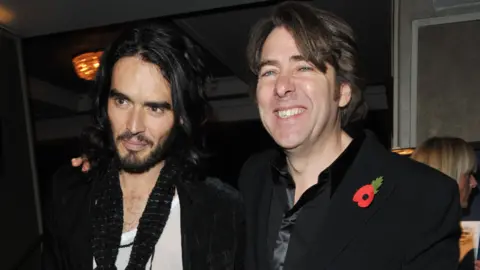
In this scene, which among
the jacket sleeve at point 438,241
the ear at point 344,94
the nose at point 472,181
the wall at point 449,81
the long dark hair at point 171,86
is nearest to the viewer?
the jacket sleeve at point 438,241

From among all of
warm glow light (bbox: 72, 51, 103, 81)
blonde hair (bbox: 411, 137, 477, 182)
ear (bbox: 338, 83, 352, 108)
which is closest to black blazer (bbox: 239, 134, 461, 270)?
ear (bbox: 338, 83, 352, 108)

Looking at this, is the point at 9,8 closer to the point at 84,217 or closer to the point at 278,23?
the point at 84,217

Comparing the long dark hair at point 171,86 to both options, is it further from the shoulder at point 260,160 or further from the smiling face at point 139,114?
the shoulder at point 260,160

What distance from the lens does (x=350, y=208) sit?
4.86 feet

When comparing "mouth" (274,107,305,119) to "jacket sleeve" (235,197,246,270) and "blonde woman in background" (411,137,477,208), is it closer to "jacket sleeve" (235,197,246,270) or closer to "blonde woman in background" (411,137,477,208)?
"jacket sleeve" (235,197,246,270)

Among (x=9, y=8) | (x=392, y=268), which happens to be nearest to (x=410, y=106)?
(x=392, y=268)

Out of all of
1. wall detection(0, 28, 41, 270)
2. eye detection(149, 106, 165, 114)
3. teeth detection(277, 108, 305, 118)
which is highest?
eye detection(149, 106, 165, 114)

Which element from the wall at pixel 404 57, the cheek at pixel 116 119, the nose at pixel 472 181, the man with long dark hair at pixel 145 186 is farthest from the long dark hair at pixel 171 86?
the wall at pixel 404 57

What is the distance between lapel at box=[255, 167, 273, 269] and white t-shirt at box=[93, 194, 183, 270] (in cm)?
27

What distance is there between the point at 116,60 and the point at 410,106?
1984 millimetres

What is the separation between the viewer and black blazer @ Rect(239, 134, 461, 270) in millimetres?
1385

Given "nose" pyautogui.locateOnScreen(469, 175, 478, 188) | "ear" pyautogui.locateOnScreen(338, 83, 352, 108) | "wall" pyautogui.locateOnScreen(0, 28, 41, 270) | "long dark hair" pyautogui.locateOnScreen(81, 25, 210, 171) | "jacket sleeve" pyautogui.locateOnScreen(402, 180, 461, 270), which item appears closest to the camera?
"jacket sleeve" pyautogui.locateOnScreen(402, 180, 461, 270)

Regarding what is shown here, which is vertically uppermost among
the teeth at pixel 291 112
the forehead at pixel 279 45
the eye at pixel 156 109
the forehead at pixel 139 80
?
the forehead at pixel 279 45

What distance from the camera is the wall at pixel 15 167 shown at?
402 centimetres
